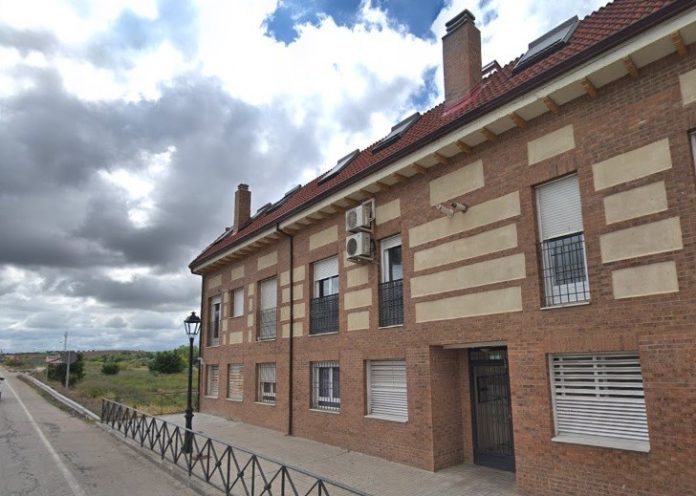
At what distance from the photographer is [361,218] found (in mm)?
11031

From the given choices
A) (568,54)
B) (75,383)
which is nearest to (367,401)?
(568,54)

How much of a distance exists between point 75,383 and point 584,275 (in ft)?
138

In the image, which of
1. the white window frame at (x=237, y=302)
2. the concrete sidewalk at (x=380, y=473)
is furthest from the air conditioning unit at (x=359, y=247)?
the white window frame at (x=237, y=302)

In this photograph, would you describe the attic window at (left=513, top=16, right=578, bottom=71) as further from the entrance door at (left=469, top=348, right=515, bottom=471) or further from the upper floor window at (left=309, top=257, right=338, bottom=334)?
the upper floor window at (left=309, top=257, right=338, bottom=334)

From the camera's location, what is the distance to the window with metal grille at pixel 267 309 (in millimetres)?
15032

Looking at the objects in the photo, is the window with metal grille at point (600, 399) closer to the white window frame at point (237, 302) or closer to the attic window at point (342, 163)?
the attic window at point (342, 163)

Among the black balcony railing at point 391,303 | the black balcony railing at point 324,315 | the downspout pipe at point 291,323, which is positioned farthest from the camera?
the downspout pipe at point 291,323

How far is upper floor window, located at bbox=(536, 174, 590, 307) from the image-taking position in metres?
7.40

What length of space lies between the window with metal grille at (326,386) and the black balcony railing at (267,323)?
2405 mm

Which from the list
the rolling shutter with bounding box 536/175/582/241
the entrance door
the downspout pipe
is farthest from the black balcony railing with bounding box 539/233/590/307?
the downspout pipe

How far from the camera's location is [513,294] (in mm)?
8039

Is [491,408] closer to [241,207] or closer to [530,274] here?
[530,274]

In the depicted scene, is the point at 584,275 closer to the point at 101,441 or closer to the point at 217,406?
the point at 101,441

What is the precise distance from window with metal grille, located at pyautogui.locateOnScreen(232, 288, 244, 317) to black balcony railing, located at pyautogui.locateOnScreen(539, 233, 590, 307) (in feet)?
37.5
